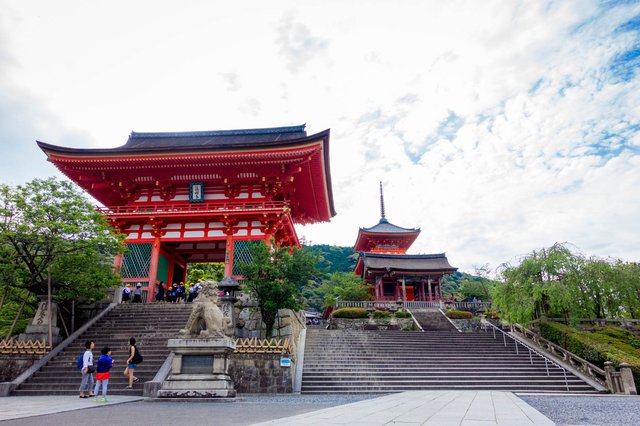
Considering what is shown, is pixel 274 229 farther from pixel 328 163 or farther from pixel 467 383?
pixel 467 383

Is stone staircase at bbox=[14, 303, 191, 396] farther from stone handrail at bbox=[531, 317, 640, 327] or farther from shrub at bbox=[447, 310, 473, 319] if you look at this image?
shrub at bbox=[447, 310, 473, 319]

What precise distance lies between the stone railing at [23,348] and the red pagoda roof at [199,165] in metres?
10.3

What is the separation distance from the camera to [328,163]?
22547 millimetres

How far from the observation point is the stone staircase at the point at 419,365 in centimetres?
1371

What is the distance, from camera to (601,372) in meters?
13.8

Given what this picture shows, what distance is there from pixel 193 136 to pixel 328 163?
11.7m

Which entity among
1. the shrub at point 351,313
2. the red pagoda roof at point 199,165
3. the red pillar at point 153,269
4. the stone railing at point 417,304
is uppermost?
the red pagoda roof at point 199,165

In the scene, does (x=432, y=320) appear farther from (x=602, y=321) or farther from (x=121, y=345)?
(x=121, y=345)

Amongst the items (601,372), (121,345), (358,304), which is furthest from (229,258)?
(601,372)

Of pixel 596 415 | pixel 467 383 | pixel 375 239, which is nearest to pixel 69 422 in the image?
pixel 596 415

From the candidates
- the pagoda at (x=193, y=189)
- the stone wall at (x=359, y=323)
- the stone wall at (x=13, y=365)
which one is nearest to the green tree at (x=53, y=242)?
the stone wall at (x=13, y=365)

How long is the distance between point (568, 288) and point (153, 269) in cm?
2083

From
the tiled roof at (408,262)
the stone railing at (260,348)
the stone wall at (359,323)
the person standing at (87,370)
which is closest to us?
the person standing at (87,370)

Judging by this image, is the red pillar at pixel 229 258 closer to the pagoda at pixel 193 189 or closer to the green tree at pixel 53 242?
the pagoda at pixel 193 189
